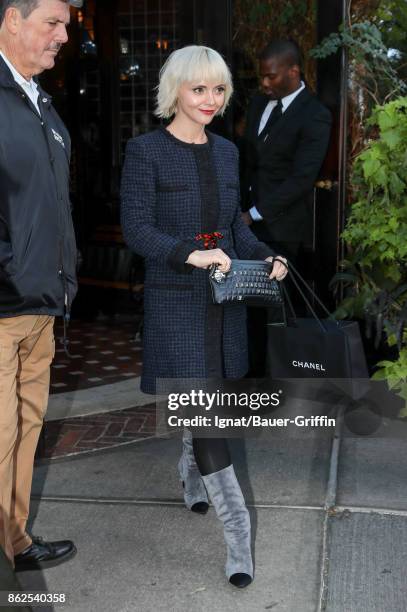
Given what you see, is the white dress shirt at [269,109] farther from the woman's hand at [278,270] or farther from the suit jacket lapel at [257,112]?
the woman's hand at [278,270]

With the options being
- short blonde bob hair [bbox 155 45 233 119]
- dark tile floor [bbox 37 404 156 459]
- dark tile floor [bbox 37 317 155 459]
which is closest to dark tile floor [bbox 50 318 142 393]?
dark tile floor [bbox 37 317 155 459]

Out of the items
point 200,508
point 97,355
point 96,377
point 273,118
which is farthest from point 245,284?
point 97,355

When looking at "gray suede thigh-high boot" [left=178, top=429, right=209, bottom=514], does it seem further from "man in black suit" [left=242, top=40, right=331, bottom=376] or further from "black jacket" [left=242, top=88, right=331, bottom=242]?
"black jacket" [left=242, top=88, right=331, bottom=242]

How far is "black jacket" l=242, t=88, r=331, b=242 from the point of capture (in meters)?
5.47

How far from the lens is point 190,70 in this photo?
344cm

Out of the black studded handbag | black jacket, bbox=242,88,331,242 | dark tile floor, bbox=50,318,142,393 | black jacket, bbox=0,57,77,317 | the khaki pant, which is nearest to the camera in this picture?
black jacket, bbox=0,57,77,317

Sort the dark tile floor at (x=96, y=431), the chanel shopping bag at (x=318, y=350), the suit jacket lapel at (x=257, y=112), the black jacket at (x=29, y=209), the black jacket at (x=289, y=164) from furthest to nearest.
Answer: the suit jacket lapel at (x=257, y=112) < the black jacket at (x=289, y=164) < the dark tile floor at (x=96, y=431) < the chanel shopping bag at (x=318, y=350) < the black jacket at (x=29, y=209)

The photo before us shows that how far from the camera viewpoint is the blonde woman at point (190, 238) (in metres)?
3.44

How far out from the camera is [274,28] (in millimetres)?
6039

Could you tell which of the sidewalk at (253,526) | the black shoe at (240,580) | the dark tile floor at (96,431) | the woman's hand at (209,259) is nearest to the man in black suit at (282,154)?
the dark tile floor at (96,431)

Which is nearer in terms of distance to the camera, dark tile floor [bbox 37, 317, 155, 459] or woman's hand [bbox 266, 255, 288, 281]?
woman's hand [bbox 266, 255, 288, 281]

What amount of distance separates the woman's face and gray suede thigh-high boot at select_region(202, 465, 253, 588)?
1.38 meters

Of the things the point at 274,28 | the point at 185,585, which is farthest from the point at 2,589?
the point at 274,28

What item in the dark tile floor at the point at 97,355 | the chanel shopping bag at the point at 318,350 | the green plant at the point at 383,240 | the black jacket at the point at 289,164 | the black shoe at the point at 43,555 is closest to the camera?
the black shoe at the point at 43,555
